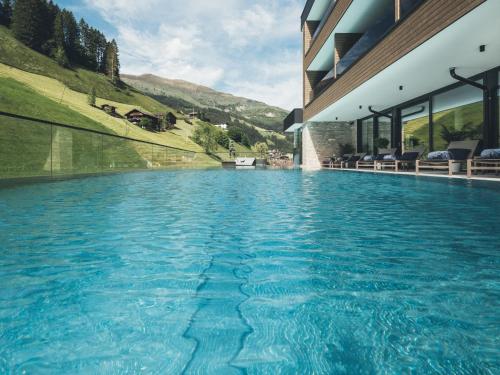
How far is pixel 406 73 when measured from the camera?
35.6ft

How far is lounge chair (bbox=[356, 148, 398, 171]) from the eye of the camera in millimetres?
15511

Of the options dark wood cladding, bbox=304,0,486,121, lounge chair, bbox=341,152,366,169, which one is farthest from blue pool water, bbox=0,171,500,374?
lounge chair, bbox=341,152,366,169

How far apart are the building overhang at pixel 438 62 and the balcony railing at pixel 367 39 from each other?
73.7 inches

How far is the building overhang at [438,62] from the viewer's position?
7133mm

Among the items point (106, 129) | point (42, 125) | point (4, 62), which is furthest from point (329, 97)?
point (4, 62)

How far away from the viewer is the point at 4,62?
61594 mm

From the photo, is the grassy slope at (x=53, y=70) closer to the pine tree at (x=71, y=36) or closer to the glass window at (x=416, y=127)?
the pine tree at (x=71, y=36)

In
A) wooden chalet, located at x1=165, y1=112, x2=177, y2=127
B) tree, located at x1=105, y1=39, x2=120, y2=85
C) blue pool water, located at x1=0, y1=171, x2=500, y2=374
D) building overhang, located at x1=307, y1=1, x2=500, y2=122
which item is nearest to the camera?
blue pool water, located at x1=0, y1=171, x2=500, y2=374

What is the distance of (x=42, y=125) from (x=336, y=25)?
12.2m

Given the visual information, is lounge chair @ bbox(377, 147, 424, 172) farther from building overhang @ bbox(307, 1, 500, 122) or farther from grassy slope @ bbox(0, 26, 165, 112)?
grassy slope @ bbox(0, 26, 165, 112)

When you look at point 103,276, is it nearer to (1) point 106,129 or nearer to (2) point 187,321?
(2) point 187,321

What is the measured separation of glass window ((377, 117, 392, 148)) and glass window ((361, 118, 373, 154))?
1003 mm

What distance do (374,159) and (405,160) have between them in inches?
116

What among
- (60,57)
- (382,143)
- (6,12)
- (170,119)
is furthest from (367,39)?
(6,12)
